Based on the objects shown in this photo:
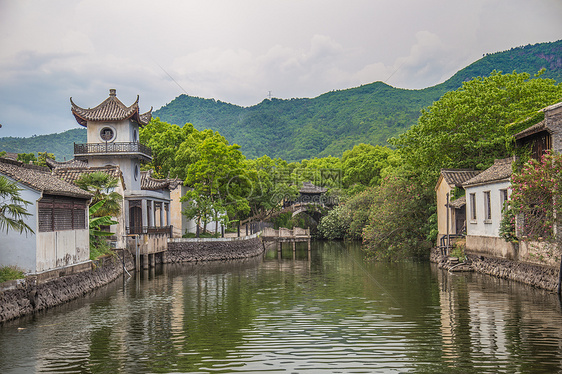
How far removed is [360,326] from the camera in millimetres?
16141

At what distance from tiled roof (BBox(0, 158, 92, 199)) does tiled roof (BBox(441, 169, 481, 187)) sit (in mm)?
20542

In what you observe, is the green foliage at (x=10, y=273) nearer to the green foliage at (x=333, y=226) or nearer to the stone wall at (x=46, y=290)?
the stone wall at (x=46, y=290)

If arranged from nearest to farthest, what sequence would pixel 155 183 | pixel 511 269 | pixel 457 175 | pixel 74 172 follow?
1. pixel 511 269
2. pixel 457 175
3. pixel 74 172
4. pixel 155 183

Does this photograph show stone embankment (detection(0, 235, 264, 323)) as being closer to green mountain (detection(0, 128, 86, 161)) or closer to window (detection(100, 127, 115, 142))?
window (detection(100, 127, 115, 142))

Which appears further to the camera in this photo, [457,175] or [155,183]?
[155,183]

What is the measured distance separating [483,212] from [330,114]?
10414 cm

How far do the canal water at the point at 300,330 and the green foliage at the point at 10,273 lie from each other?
145 centimetres

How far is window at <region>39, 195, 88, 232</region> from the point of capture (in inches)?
792

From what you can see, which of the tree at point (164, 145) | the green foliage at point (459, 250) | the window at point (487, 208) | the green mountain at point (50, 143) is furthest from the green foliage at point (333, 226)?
the green mountain at point (50, 143)

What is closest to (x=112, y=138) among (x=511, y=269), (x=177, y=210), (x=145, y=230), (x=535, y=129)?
(x=145, y=230)

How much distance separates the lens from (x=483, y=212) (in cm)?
2850

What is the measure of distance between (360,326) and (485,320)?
381cm

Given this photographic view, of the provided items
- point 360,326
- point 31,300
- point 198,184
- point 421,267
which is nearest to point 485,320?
point 360,326

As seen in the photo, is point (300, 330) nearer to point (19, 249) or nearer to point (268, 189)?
point (19, 249)
